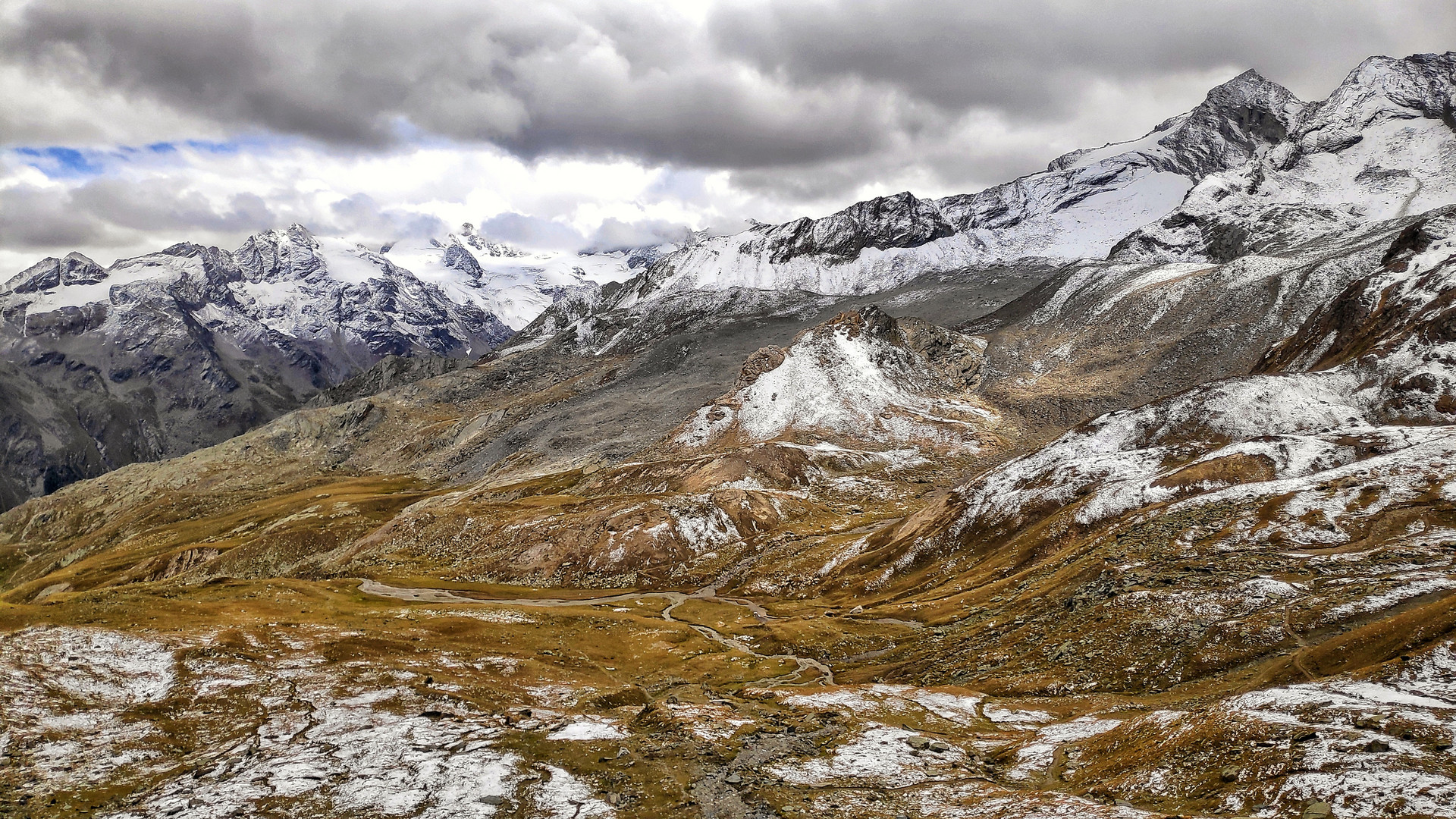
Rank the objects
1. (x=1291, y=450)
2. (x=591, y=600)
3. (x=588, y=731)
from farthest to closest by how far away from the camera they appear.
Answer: (x=591, y=600)
(x=1291, y=450)
(x=588, y=731)

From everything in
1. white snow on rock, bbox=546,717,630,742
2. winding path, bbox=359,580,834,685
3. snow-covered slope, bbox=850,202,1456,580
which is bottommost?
winding path, bbox=359,580,834,685

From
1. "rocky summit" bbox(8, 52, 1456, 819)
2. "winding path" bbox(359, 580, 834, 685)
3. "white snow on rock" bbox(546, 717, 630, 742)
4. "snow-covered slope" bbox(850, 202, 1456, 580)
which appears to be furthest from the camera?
"winding path" bbox(359, 580, 834, 685)

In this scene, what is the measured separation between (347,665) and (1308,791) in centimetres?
5002

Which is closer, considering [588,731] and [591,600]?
[588,731]

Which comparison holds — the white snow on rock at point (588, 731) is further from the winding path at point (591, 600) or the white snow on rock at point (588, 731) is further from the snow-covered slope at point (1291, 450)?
the snow-covered slope at point (1291, 450)

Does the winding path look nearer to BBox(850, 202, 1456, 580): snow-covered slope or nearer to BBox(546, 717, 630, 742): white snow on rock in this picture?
BBox(850, 202, 1456, 580): snow-covered slope

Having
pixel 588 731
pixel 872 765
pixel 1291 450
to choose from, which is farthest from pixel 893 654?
pixel 1291 450

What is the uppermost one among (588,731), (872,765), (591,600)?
(588,731)

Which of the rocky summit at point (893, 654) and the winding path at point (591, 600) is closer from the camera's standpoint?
the rocky summit at point (893, 654)

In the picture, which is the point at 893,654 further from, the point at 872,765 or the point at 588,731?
the point at 588,731

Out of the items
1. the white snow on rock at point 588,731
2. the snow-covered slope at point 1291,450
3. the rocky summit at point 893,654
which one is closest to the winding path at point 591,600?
the rocky summit at point 893,654

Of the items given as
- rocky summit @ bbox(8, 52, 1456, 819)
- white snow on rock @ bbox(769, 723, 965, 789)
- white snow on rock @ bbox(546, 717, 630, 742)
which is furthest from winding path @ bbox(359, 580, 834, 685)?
white snow on rock @ bbox(769, 723, 965, 789)

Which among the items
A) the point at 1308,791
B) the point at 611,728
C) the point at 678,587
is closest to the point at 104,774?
the point at 611,728

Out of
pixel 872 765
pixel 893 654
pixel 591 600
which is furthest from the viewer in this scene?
pixel 591 600
